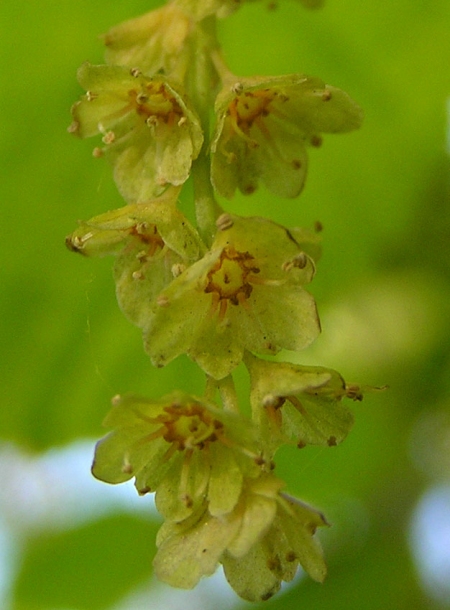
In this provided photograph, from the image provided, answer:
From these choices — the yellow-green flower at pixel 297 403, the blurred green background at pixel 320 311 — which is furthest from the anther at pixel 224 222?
the blurred green background at pixel 320 311

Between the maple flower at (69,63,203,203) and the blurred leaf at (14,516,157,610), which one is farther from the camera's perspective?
the blurred leaf at (14,516,157,610)

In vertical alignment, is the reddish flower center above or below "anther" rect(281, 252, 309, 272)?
below

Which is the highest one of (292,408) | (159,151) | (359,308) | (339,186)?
(159,151)

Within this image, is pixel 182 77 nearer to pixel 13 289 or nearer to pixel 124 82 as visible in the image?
pixel 124 82

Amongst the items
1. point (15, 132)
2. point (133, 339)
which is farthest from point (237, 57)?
point (133, 339)

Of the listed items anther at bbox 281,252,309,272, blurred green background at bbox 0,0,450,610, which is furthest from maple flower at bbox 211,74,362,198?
blurred green background at bbox 0,0,450,610

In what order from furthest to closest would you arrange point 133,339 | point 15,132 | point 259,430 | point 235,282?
1. point 133,339
2. point 15,132
3. point 235,282
4. point 259,430

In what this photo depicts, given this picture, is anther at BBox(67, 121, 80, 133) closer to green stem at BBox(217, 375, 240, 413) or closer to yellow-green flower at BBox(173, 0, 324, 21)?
yellow-green flower at BBox(173, 0, 324, 21)
